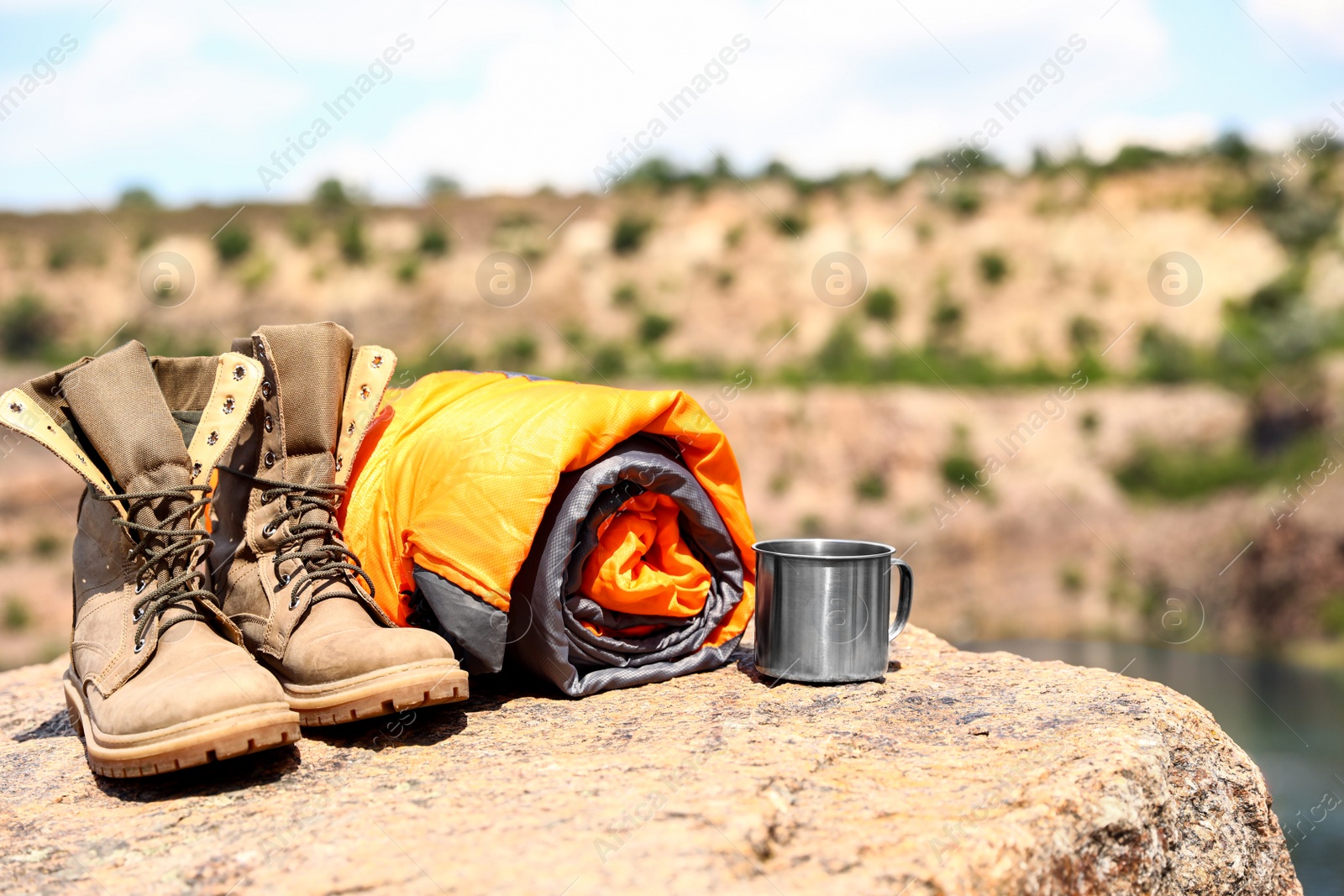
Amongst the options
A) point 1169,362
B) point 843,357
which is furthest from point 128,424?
point 1169,362

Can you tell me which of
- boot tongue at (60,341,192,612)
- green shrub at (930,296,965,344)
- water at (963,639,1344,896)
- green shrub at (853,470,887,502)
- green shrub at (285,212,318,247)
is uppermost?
green shrub at (285,212,318,247)

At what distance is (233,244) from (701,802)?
81.1 ft

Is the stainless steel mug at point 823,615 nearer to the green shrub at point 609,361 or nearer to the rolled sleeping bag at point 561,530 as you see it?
the rolled sleeping bag at point 561,530

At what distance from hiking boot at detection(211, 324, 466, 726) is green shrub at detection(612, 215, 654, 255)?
21042 mm

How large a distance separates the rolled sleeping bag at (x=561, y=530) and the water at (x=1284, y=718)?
5.05 m

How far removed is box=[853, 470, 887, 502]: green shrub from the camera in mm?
15969

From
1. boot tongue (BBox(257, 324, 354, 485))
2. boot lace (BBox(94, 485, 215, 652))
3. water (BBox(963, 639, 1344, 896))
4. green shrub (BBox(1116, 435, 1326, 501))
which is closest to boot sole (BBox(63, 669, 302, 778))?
boot lace (BBox(94, 485, 215, 652))

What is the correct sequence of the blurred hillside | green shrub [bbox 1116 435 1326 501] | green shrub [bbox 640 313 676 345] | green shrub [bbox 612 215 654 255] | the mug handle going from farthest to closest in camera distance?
green shrub [bbox 612 215 654 255]
green shrub [bbox 640 313 676 345]
green shrub [bbox 1116 435 1326 501]
the blurred hillside
the mug handle

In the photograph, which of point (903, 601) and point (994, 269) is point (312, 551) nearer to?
point (903, 601)

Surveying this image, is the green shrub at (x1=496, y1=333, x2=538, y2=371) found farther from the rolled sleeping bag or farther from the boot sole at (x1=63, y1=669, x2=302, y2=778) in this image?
the boot sole at (x1=63, y1=669, x2=302, y2=778)

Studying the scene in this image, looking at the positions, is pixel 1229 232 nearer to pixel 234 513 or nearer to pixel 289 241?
A: pixel 289 241

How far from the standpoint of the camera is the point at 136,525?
2.67 meters

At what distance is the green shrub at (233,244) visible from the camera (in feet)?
78.6

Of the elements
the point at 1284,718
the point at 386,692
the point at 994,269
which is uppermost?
the point at 994,269
